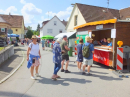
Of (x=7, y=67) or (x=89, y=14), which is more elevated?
(x=89, y=14)

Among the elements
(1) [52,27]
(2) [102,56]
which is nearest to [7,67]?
(2) [102,56]

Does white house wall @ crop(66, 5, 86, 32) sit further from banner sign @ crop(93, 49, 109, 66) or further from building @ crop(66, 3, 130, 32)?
banner sign @ crop(93, 49, 109, 66)

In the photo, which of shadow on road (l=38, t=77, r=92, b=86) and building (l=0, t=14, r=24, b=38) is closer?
shadow on road (l=38, t=77, r=92, b=86)

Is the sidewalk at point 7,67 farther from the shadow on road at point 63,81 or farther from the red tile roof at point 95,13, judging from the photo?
the red tile roof at point 95,13

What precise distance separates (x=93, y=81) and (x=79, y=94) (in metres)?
1.37

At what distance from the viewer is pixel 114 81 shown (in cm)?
524

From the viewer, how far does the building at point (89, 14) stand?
71.7 ft

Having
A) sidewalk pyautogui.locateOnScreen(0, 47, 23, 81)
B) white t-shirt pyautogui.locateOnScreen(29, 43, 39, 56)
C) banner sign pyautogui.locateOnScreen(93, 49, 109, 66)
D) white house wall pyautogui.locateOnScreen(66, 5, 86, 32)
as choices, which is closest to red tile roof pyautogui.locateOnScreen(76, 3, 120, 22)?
white house wall pyautogui.locateOnScreen(66, 5, 86, 32)

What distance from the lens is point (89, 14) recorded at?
2250 cm

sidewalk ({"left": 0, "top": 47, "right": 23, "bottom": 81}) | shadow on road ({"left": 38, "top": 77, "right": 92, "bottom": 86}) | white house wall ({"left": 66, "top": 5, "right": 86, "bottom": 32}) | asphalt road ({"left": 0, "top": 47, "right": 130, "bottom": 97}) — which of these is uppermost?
white house wall ({"left": 66, "top": 5, "right": 86, "bottom": 32})

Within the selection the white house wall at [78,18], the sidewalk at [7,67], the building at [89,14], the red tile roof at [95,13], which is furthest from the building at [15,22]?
the sidewalk at [7,67]

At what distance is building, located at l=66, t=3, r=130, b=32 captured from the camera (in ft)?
71.7

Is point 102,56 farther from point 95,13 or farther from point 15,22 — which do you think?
point 15,22

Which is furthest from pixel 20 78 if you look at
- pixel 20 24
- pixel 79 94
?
pixel 20 24
